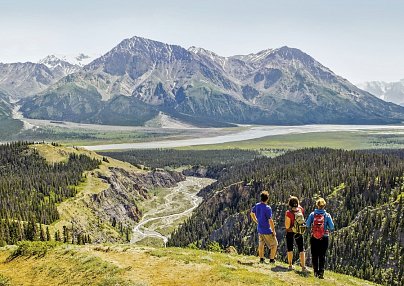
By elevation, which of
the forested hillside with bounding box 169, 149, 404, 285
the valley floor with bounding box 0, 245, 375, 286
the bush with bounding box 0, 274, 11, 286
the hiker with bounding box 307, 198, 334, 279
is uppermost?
the hiker with bounding box 307, 198, 334, 279

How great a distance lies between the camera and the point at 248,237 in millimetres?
166125

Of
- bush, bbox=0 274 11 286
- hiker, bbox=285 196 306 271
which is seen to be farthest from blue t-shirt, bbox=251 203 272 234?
bush, bbox=0 274 11 286

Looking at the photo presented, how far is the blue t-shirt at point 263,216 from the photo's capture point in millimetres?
37875

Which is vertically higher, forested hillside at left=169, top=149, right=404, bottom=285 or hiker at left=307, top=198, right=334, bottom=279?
hiker at left=307, top=198, right=334, bottom=279

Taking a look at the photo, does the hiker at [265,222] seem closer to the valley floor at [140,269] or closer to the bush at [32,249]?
the valley floor at [140,269]

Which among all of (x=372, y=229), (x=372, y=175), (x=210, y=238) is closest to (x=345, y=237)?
(x=372, y=229)

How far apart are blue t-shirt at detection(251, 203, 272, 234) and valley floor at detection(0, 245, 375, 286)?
3752 mm

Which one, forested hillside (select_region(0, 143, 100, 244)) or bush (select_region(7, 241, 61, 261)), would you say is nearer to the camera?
bush (select_region(7, 241, 61, 261))

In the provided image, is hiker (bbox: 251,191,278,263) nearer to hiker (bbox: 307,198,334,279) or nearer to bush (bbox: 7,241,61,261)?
hiker (bbox: 307,198,334,279)

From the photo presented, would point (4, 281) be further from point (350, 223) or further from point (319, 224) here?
point (350, 223)

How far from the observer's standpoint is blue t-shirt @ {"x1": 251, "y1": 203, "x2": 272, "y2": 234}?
37875 mm

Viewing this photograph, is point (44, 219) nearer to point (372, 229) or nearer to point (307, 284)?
point (372, 229)

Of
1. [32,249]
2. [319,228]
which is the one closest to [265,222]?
[319,228]

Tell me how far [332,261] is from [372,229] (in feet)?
60.6
